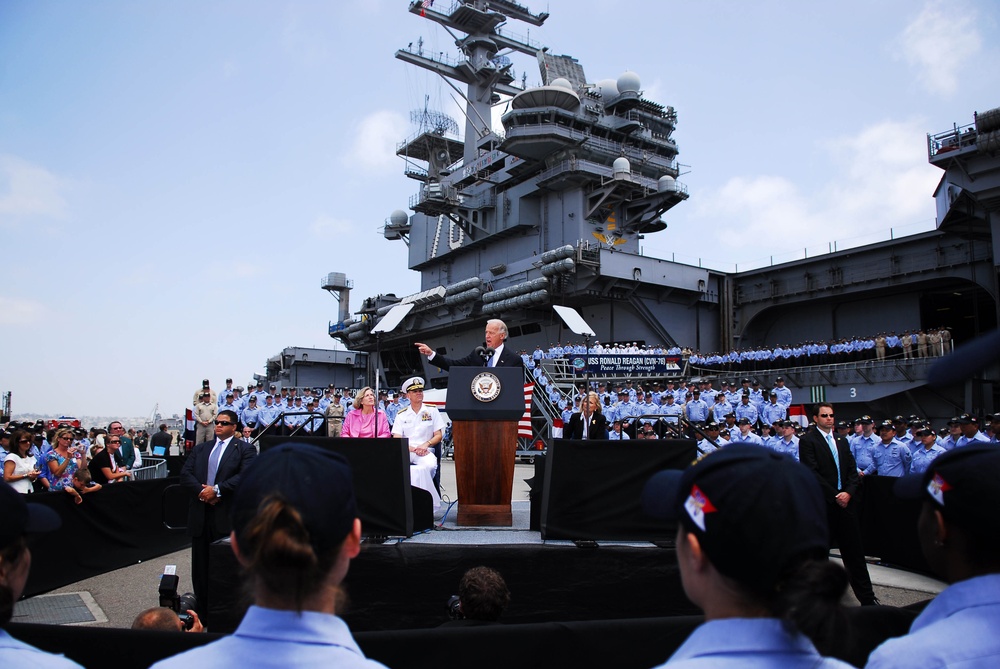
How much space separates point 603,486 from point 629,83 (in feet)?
120

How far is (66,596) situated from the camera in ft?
25.6

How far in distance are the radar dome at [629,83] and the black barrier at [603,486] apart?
118 feet

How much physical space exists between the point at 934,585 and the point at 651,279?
26791 mm

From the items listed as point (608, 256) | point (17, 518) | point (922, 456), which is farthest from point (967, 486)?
point (608, 256)

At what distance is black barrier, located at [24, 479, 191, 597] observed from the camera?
26.2 feet

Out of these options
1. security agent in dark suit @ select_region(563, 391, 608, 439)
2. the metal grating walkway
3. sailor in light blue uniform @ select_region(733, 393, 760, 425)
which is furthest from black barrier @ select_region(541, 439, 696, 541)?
sailor in light blue uniform @ select_region(733, 393, 760, 425)

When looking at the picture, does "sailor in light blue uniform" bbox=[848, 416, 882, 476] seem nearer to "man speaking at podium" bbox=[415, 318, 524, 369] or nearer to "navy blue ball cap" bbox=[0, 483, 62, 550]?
"man speaking at podium" bbox=[415, 318, 524, 369]

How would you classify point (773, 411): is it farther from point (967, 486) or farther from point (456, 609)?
point (967, 486)

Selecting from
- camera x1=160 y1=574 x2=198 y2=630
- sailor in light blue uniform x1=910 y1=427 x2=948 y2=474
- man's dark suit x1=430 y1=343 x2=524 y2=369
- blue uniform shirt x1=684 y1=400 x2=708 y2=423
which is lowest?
camera x1=160 y1=574 x2=198 y2=630

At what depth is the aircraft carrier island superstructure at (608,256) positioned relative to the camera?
89.2 ft

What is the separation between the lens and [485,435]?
680 cm

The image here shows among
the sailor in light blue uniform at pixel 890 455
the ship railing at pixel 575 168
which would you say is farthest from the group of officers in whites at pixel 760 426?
the ship railing at pixel 575 168

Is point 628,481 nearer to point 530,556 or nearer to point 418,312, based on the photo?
point 530,556

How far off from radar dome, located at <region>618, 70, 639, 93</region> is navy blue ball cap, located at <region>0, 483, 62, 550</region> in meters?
40.3
